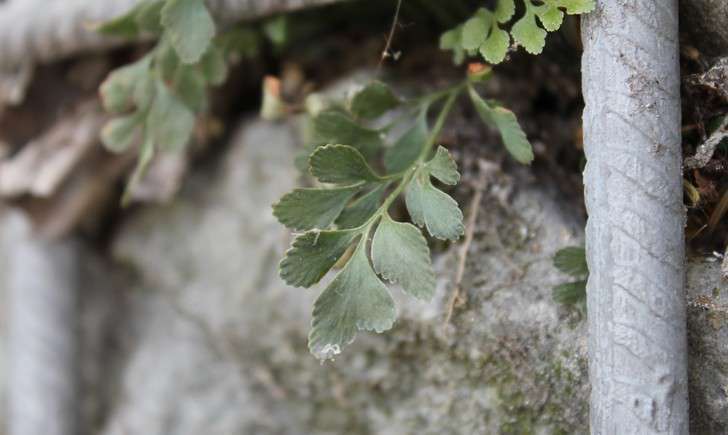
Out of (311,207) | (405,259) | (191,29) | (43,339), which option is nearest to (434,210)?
(405,259)

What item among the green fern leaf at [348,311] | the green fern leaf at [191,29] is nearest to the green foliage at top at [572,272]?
the green fern leaf at [348,311]

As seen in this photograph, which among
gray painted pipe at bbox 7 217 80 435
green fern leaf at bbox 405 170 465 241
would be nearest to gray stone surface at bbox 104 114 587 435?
gray painted pipe at bbox 7 217 80 435

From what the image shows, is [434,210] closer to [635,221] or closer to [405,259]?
[405,259]

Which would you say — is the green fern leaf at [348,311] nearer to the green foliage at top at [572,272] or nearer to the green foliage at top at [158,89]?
the green foliage at top at [572,272]

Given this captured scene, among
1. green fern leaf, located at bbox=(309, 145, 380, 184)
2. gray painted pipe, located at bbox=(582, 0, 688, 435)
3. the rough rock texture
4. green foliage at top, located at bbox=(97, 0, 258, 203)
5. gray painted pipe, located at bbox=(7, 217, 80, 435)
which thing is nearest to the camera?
gray painted pipe, located at bbox=(582, 0, 688, 435)

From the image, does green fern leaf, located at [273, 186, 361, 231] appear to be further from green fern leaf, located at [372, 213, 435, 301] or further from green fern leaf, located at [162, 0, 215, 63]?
green fern leaf, located at [162, 0, 215, 63]

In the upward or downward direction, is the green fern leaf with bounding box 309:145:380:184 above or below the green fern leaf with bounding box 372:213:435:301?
above

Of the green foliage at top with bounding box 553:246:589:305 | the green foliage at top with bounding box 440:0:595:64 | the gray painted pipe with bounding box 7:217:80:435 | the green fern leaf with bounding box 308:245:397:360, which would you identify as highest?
the green foliage at top with bounding box 440:0:595:64
